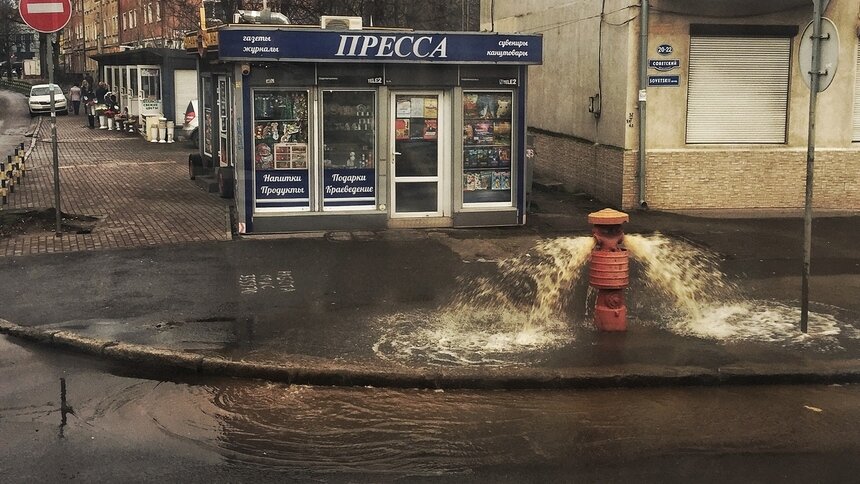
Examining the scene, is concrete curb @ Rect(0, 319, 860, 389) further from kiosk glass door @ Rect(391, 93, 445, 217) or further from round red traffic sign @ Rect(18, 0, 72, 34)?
round red traffic sign @ Rect(18, 0, 72, 34)

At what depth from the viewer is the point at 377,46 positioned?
44.3 ft

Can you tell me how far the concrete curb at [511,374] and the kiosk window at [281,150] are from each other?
20.7 ft

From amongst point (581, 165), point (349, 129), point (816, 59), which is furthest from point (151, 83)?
point (816, 59)

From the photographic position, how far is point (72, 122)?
43.9 meters

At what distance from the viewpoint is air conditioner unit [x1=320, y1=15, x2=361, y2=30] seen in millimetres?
13830

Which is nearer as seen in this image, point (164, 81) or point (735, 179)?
point (735, 179)

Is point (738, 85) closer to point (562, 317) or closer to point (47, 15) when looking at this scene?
point (562, 317)

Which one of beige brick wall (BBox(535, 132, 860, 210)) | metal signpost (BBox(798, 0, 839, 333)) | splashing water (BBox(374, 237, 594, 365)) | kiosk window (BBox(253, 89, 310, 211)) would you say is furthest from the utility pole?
beige brick wall (BBox(535, 132, 860, 210))

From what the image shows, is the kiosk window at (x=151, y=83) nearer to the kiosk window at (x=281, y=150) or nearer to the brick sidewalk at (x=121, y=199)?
the brick sidewalk at (x=121, y=199)

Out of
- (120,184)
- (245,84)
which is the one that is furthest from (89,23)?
(245,84)

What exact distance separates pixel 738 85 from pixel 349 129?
7714 mm

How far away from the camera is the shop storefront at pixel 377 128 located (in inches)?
529

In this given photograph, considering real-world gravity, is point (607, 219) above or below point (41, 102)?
below

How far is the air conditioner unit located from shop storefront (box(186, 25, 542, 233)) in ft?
1.78
